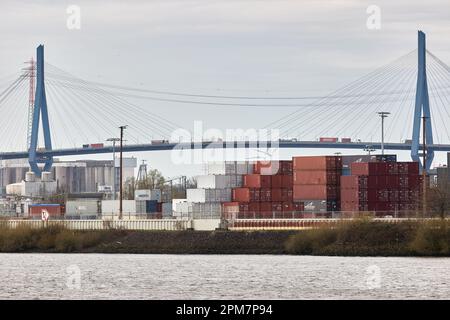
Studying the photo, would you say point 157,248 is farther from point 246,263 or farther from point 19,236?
point 246,263

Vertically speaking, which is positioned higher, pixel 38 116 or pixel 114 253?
pixel 38 116

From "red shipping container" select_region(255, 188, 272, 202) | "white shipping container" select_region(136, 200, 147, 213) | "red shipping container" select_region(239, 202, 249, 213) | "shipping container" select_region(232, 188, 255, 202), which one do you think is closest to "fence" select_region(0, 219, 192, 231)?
"red shipping container" select_region(239, 202, 249, 213)

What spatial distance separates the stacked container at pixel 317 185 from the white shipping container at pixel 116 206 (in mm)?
17624

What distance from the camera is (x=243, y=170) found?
92.1 metres

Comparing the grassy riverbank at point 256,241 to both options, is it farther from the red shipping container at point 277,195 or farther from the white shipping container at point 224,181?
the white shipping container at point 224,181

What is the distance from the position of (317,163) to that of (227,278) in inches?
1236

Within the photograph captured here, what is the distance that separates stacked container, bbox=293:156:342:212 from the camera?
85688 millimetres

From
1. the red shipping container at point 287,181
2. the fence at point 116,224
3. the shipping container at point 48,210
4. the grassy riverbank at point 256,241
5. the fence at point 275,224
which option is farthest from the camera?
the shipping container at point 48,210

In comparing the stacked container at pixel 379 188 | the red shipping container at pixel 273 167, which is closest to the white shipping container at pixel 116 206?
the red shipping container at pixel 273 167

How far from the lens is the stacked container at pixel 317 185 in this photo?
85688 millimetres
